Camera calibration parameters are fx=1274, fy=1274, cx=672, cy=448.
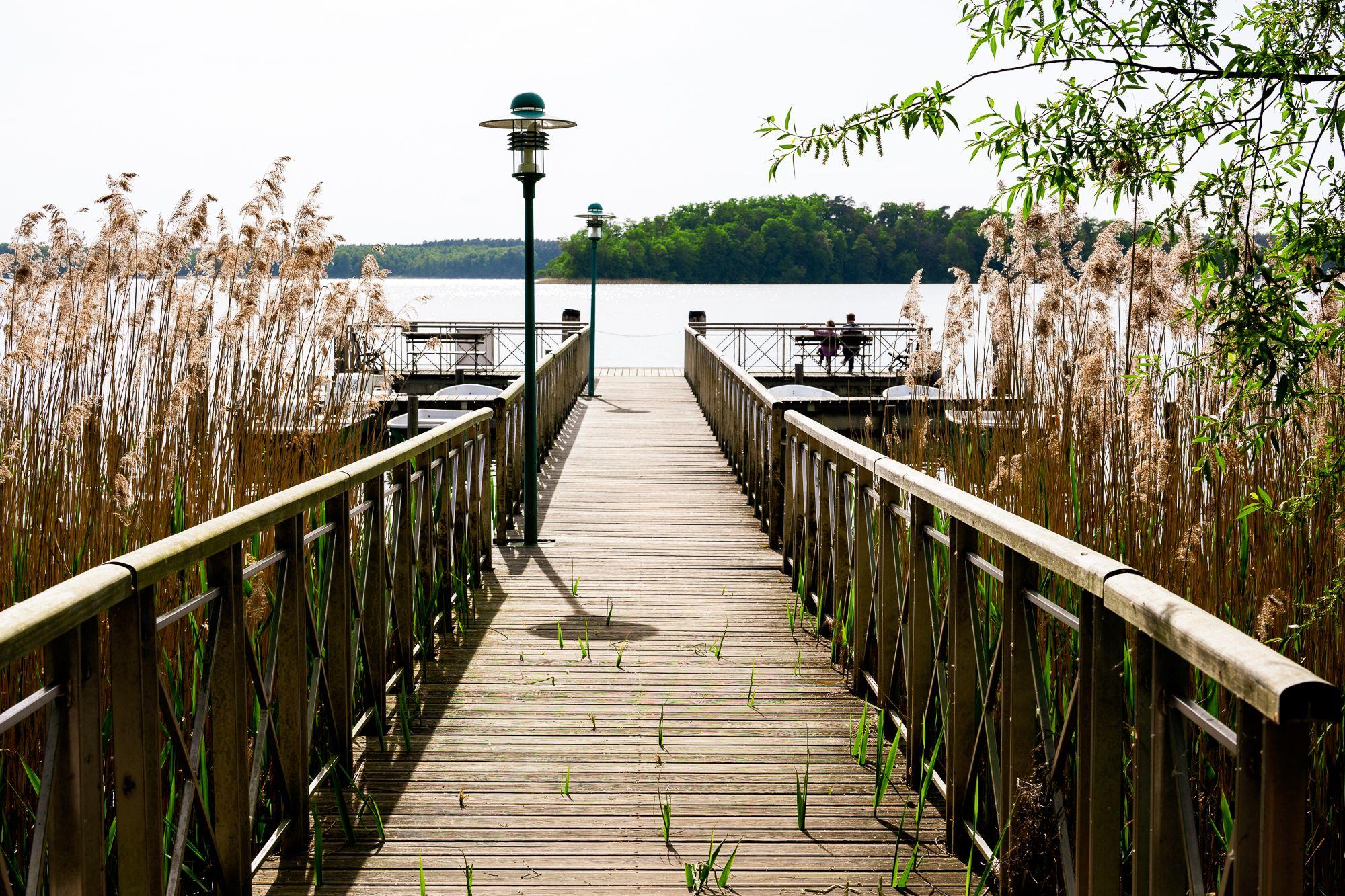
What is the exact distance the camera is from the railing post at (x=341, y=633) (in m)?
3.39

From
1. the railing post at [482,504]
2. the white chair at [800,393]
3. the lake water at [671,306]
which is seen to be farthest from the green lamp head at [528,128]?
the lake water at [671,306]

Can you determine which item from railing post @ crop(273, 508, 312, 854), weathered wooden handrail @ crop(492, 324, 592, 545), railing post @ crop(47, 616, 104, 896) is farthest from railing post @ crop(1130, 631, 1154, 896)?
weathered wooden handrail @ crop(492, 324, 592, 545)

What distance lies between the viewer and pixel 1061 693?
303 cm

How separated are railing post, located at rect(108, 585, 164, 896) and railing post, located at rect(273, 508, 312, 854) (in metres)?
0.80

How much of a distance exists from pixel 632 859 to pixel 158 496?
1709 millimetres

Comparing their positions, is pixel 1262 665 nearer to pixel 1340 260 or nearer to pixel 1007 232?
pixel 1340 260

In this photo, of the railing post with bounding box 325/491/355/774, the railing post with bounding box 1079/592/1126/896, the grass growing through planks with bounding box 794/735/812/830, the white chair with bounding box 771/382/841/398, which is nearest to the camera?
the railing post with bounding box 1079/592/1126/896

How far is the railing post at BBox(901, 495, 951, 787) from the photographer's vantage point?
11.3 ft

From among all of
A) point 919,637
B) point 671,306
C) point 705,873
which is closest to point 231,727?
→ point 705,873

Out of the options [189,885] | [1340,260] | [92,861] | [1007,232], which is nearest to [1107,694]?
[1340,260]

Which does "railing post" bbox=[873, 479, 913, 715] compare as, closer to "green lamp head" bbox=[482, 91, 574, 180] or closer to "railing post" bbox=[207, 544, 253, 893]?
"railing post" bbox=[207, 544, 253, 893]

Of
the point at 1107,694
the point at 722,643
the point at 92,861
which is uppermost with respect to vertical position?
the point at 1107,694

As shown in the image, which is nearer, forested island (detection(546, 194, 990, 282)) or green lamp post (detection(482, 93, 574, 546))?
green lamp post (detection(482, 93, 574, 546))

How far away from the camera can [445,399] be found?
9148 mm
